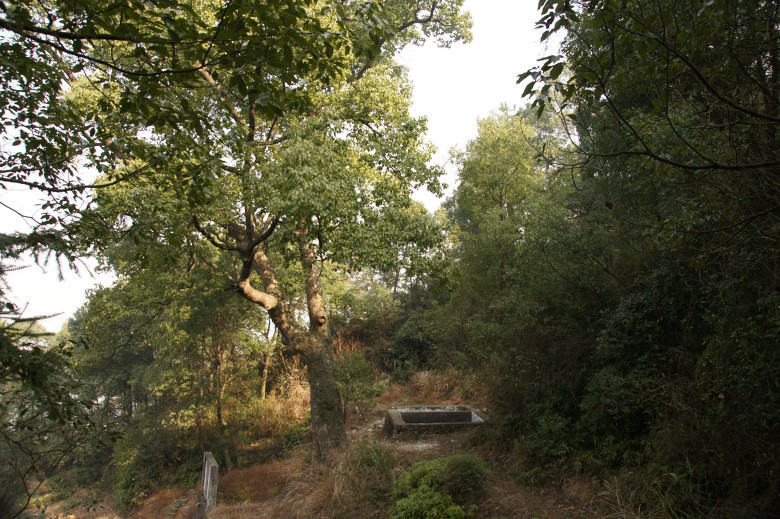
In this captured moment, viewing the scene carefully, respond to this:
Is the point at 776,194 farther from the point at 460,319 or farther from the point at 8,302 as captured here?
the point at 460,319

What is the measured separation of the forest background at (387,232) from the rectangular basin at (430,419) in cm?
164

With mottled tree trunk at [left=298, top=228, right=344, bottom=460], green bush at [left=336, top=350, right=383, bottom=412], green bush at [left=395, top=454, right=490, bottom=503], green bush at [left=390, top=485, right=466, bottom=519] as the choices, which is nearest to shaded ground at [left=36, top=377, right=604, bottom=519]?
green bush at [left=395, top=454, right=490, bottom=503]

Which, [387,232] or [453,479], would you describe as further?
[387,232]

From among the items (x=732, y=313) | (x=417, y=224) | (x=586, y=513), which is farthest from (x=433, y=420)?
(x=732, y=313)

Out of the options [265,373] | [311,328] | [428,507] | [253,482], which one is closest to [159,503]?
[253,482]

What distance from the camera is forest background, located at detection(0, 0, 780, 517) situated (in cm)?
338

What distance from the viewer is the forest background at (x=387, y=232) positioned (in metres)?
3.38

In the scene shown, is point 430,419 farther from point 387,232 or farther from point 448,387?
point 387,232

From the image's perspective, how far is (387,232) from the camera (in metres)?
8.57

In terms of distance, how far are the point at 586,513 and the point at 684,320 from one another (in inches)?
102

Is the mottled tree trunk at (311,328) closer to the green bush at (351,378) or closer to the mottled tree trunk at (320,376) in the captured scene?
the mottled tree trunk at (320,376)

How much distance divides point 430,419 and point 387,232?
18.3 feet

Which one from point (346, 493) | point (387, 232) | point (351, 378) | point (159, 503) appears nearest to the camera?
point (346, 493)

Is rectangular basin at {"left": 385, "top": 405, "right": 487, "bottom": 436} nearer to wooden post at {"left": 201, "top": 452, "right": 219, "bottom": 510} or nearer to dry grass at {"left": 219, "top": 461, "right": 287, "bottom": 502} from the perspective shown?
dry grass at {"left": 219, "top": 461, "right": 287, "bottom": 502}
